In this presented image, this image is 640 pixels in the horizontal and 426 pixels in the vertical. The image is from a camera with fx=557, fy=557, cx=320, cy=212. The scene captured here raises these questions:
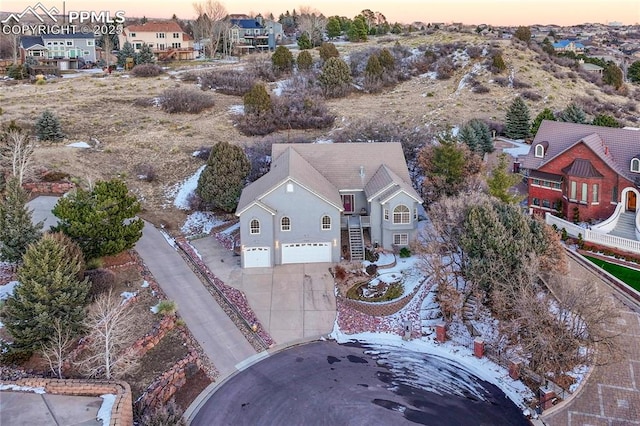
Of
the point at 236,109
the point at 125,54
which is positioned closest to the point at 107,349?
the point at 236,109

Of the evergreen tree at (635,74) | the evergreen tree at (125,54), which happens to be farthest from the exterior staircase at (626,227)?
the evergreen tree at (125,54)

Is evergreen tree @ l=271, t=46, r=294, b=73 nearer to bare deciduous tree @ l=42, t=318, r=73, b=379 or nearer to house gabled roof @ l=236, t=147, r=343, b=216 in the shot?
house gabled roof @ l=236, t=147, r=343, b=216

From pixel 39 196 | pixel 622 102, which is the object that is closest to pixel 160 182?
pixel 39 196

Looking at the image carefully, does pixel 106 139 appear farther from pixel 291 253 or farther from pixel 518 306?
pixel 518 306

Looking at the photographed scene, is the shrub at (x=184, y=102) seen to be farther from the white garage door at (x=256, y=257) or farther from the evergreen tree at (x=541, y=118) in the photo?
the evergreen tree at (x=541, y=118)

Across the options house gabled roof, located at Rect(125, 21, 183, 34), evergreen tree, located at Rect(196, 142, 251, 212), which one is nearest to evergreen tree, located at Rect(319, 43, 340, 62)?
house gabled roof, located at Rect(125, 21, 183, 34)

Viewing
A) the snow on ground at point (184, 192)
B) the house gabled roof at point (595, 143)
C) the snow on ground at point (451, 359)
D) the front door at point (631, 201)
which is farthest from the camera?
the snow on ground at point (184, 192)
